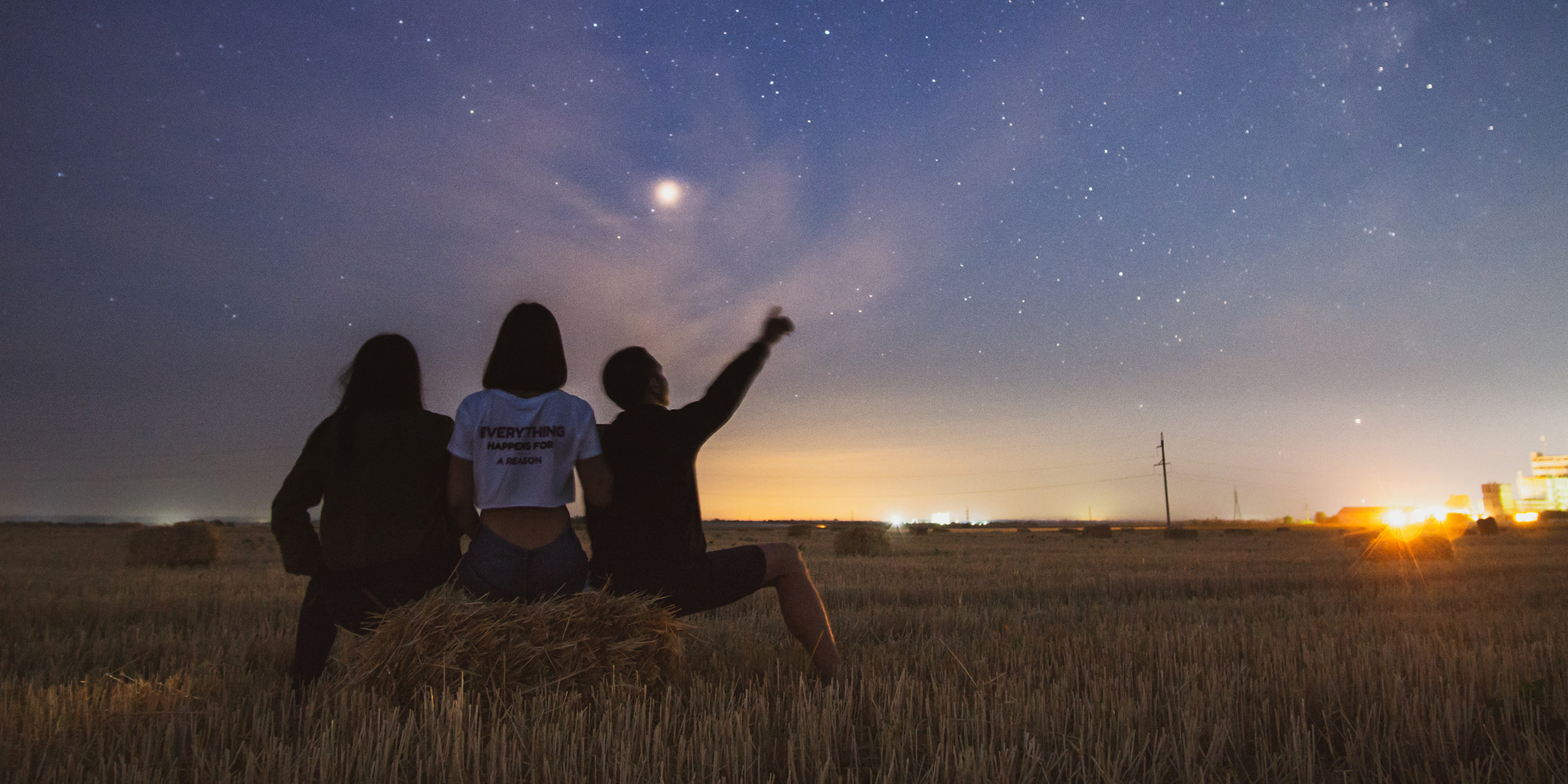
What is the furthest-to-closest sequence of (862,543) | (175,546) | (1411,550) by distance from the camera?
(862,543) < (175,546) < (1411,550)

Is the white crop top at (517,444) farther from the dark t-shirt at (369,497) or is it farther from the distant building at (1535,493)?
the distant building at (1535,493)

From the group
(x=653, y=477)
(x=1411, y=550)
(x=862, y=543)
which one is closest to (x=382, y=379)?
(x=653, y=477)

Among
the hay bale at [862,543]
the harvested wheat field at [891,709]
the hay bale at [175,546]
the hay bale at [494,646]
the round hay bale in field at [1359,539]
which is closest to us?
the harvested wheat field at [891,709]

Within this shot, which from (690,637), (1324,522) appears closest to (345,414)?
(690,637)

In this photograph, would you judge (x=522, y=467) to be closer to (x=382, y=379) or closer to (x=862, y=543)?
(x=382, y=379)

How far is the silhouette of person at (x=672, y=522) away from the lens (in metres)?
3.70

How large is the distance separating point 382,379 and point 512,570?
1.12m

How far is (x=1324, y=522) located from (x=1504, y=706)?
14463 centimetres

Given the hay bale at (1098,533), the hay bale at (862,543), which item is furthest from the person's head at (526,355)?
the hay bale at (1098,533)

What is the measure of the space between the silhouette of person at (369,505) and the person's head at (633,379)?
80 centimetres

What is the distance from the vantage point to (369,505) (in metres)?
3.51

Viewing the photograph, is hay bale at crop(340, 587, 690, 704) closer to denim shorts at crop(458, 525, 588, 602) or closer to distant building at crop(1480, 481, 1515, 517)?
denim shorts at crop(458, 525, 588, 602)

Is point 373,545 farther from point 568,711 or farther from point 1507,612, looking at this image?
point 1507,612

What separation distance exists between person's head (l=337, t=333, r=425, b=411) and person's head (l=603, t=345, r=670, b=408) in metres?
0.90
